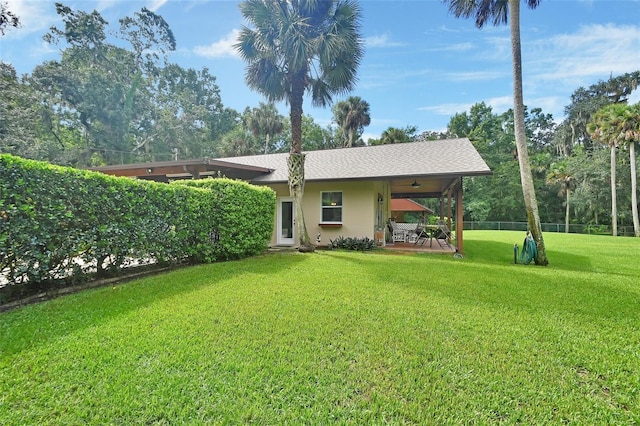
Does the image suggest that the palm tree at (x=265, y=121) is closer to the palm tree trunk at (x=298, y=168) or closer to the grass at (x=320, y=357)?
the palm tree trunk at (x=298, y=168)

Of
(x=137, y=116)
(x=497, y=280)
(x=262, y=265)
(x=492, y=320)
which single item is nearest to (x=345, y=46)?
(x=262, y=265)

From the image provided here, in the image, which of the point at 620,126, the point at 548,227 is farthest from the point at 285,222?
the point at 548,227

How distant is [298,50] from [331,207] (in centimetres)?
593

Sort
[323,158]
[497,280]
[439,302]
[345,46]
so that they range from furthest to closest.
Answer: [323,158]
[345,46]
[497,280]
[439,302]

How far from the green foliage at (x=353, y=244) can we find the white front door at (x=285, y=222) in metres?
2.15

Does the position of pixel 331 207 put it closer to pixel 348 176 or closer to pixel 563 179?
pixel 348 176

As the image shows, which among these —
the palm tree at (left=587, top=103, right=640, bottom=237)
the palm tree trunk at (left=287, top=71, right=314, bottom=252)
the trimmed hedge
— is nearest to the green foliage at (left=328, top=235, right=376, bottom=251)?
the palm tree trunk at (left=287, top=71, right=314, bottom=252)

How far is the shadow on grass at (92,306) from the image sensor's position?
3297 mm

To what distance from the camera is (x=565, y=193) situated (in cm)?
3103

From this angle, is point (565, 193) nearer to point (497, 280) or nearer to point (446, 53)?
point (446, 53)

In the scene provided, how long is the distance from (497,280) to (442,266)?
1.56 m

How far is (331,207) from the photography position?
1234cm

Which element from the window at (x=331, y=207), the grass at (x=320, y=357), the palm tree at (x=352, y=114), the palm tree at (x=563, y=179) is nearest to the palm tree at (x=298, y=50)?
the window at (x=331, y=207)

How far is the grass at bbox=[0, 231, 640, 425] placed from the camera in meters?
2.25
